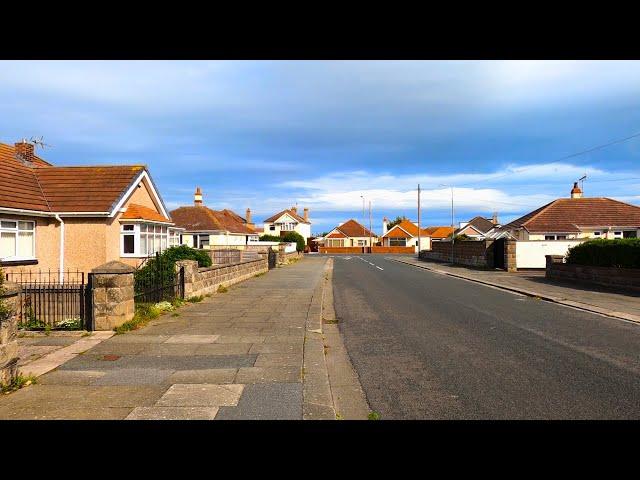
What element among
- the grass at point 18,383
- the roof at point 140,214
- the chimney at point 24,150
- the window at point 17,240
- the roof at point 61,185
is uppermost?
the chimney at point 24,150

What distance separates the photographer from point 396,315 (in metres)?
11.7

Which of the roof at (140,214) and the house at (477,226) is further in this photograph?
the house at (477,226)

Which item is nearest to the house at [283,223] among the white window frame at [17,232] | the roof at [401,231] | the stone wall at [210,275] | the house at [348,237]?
the house at [348,237]

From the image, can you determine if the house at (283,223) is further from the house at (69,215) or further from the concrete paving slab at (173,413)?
the concrete paving slab at (173,413)

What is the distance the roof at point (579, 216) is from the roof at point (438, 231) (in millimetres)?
62589

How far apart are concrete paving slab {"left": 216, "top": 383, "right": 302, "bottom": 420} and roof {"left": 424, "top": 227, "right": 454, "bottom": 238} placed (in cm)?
10022

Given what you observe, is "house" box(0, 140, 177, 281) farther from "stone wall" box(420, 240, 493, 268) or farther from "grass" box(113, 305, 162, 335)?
"stone wall" box(420, 240, 493, 268)

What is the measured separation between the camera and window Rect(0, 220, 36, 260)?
1677 centimetres

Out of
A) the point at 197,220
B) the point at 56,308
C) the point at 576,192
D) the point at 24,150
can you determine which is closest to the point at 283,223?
the point at 197,220

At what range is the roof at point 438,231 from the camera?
105m

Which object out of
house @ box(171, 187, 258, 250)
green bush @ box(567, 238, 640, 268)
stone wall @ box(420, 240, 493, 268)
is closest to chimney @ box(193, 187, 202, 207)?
house @ box(171, 187, 258, 250)
